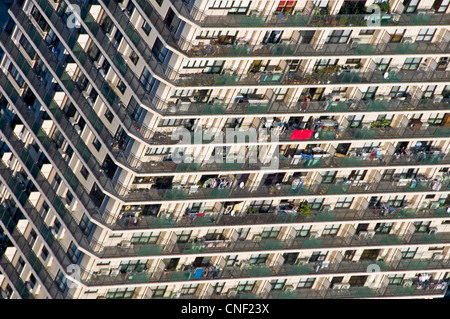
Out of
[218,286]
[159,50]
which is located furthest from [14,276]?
[159,50]

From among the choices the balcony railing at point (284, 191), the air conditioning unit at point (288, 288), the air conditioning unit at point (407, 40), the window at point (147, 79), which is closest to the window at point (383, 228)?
the balcony railing at point (284, 191)

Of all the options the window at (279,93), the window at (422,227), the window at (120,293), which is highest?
the window at (279,93)

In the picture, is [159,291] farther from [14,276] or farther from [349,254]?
[349,254]

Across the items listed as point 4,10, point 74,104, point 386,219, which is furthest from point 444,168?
point 4,10

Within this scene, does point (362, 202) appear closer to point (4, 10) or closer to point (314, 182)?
point (314, 182)

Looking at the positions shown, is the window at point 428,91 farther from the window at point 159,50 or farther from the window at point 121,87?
the window at point 121,87

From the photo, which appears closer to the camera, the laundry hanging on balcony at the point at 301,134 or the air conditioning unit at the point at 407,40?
the air conditioning unit at the point at 407,40
